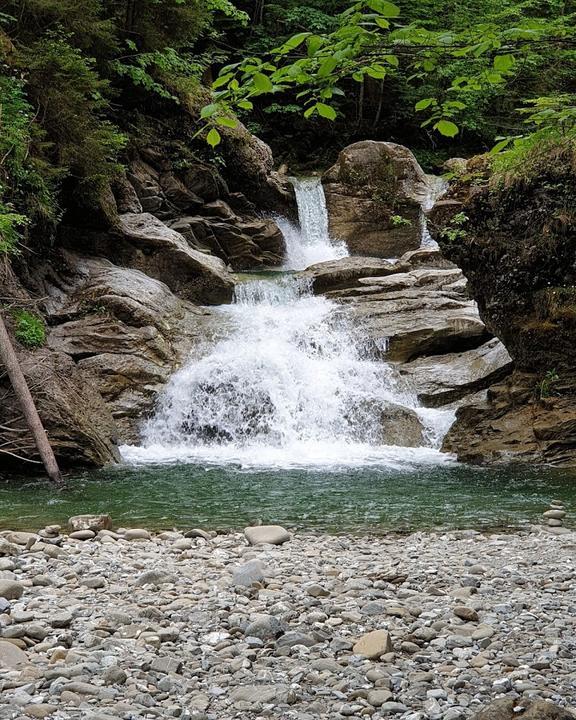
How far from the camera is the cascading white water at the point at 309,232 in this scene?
877 inches

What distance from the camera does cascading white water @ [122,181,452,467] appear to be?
11.6 metres

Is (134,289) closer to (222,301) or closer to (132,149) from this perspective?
(222,301)

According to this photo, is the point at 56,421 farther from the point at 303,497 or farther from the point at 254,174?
the point at 254,174

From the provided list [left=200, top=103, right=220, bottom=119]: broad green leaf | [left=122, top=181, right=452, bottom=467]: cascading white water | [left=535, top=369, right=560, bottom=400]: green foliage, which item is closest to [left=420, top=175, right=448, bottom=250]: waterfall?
[left=122, top=181, right=452, bottom=467]: cascading white water

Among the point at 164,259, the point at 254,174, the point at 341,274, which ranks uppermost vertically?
the point at 254,174

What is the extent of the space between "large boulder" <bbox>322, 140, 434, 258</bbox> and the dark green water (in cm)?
1369

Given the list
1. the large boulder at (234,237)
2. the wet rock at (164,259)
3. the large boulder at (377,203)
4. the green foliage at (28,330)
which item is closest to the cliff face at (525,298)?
the green foliage at (28,330)

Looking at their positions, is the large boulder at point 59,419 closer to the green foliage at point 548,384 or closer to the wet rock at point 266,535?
the wet rock at point 266,535

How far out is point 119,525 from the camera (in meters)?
7.21

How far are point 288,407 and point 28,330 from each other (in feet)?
15.7

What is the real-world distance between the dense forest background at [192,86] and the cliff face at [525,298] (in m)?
1.82

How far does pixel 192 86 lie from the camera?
1984 centimetres

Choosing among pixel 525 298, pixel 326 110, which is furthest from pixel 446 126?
pixel 525 298

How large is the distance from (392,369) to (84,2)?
32.8 feet
